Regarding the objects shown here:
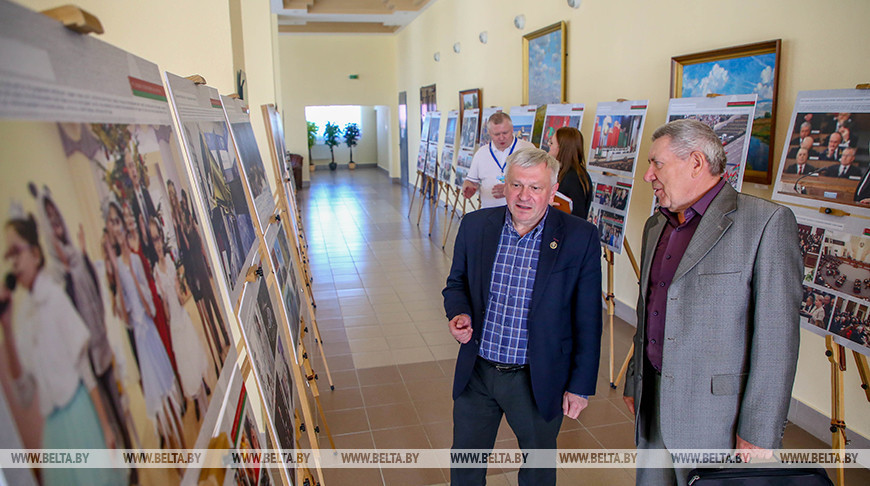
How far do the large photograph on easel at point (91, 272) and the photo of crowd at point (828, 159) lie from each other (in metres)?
3.00

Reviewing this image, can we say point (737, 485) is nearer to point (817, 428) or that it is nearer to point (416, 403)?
point (817, 428)

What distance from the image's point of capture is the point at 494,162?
18.3ft

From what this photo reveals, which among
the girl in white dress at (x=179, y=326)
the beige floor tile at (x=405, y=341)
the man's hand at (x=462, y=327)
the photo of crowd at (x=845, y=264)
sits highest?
the girl in white dress at (x=179, y=326)

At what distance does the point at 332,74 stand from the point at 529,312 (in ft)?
55.2

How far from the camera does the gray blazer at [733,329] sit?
1877mm

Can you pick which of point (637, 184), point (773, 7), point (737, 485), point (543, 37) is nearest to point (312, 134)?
point (543, 37)

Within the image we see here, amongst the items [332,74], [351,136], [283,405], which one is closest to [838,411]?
[283,405]

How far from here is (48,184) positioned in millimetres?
674

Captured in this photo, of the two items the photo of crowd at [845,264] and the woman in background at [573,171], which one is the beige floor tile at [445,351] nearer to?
the woman in background at [573,171]

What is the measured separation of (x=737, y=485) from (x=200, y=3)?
3384 mm

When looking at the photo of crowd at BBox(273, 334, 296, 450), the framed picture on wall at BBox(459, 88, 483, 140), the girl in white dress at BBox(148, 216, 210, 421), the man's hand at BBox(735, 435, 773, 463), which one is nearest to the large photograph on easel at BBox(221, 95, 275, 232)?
the photo of crowd at BBox(273, 334, 296, 450)

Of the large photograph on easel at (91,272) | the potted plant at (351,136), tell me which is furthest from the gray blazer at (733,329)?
the potted plant at (351,136)

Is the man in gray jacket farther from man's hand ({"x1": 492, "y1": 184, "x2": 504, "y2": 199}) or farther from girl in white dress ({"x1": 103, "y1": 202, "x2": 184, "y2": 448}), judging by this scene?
man's hand ({"x1": 492, "y1": 184, "x2": 504, "y2": 199})

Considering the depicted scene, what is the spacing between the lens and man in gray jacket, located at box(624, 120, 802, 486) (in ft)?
6.18
